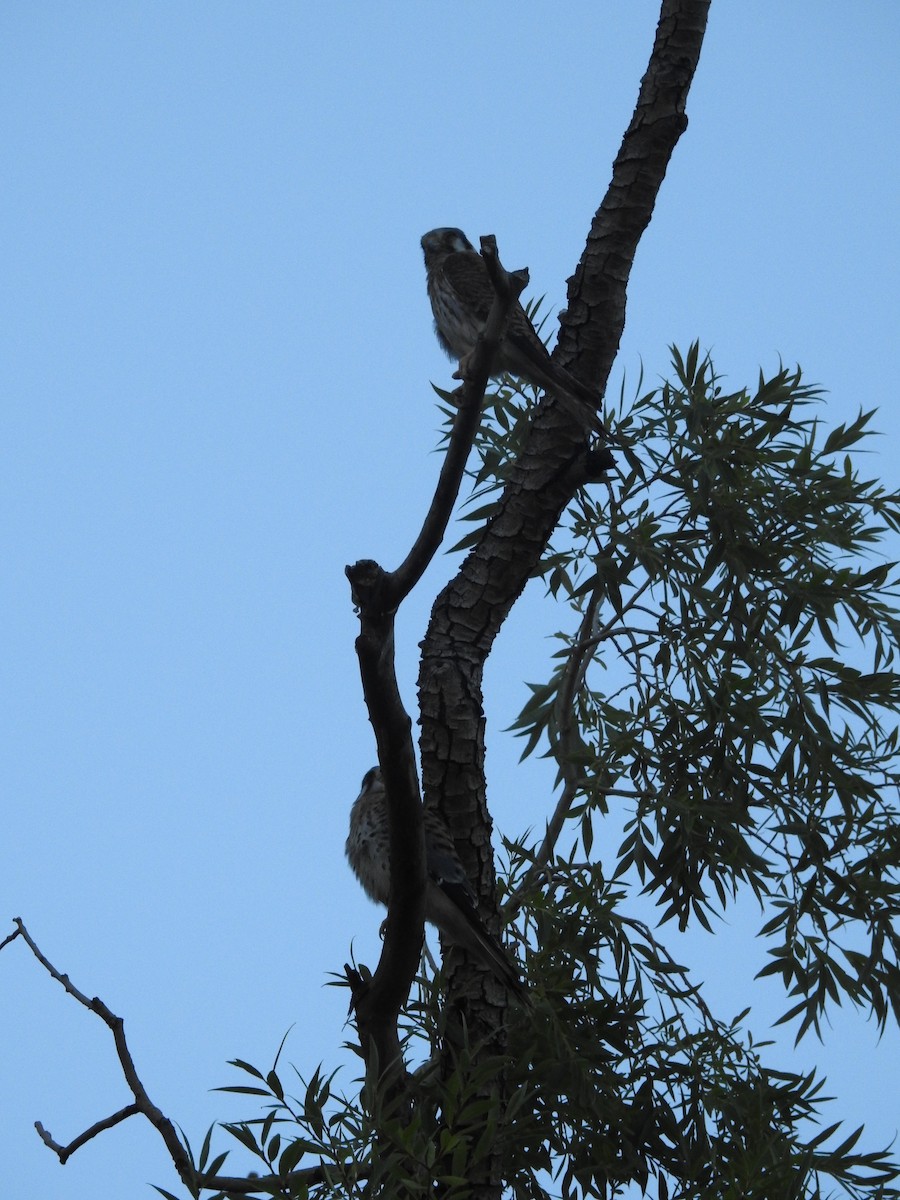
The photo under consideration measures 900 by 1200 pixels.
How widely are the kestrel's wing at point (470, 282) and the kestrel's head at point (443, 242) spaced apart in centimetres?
31

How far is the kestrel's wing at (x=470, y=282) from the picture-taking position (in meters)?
4.45

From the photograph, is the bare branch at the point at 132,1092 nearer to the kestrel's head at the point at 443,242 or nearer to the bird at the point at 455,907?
the bird at the point at 455,907

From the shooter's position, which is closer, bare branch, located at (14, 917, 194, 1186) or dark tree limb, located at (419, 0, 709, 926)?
bare branch, located at (14, 917, 194, 1186)

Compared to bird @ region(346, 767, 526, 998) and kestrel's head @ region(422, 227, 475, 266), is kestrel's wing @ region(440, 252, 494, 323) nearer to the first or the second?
kestrel's head @ region(422, 227, 475, 266)

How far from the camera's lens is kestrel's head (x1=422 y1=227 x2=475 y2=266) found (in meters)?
5.03

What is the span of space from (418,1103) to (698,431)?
5.41 ft

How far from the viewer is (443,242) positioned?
5.07m

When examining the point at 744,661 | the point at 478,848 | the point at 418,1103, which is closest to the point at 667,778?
the point at 744,661

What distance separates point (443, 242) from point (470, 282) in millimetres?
613

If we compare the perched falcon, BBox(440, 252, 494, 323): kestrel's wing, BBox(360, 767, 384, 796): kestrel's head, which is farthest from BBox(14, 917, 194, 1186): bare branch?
BBox(440, 252, 494, 323): kestrel's wing

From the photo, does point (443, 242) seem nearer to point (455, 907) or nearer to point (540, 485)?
point (540, 485)

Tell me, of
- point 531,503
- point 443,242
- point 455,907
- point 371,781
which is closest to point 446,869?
point 455,907

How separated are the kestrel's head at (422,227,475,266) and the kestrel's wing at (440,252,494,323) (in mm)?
308

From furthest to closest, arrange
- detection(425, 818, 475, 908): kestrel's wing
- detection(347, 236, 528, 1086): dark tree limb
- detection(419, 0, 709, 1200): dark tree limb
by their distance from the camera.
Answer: detection(419, 0, 709, 1200): dark tree limb < detection(425, 818, 475, 908): kestrel's wing < detection(347, 236, 528, 1086): dark tree limb
